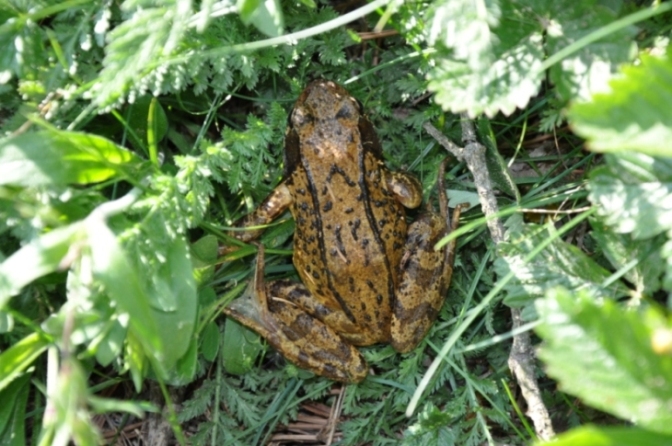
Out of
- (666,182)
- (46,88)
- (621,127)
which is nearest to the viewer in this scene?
(621,127)

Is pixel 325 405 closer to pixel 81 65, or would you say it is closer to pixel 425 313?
pixel 425 313

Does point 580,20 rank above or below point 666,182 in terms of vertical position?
above

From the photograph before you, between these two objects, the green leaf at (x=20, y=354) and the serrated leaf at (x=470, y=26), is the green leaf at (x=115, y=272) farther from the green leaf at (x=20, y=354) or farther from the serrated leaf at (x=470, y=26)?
the serrated leaf at (x=470, y=26)

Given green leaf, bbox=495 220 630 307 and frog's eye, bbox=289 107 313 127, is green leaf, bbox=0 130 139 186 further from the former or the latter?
green leaf, bbox=495 220 630 307

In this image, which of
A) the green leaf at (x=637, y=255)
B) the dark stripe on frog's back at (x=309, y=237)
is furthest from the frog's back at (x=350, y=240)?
the green leaf at (x=637, y=255)

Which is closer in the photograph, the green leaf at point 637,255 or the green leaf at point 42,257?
the green leaf at point 42,257

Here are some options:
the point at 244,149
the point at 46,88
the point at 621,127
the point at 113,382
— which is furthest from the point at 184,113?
the point at 621,127

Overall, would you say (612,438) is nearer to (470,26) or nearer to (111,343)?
(470,26)
